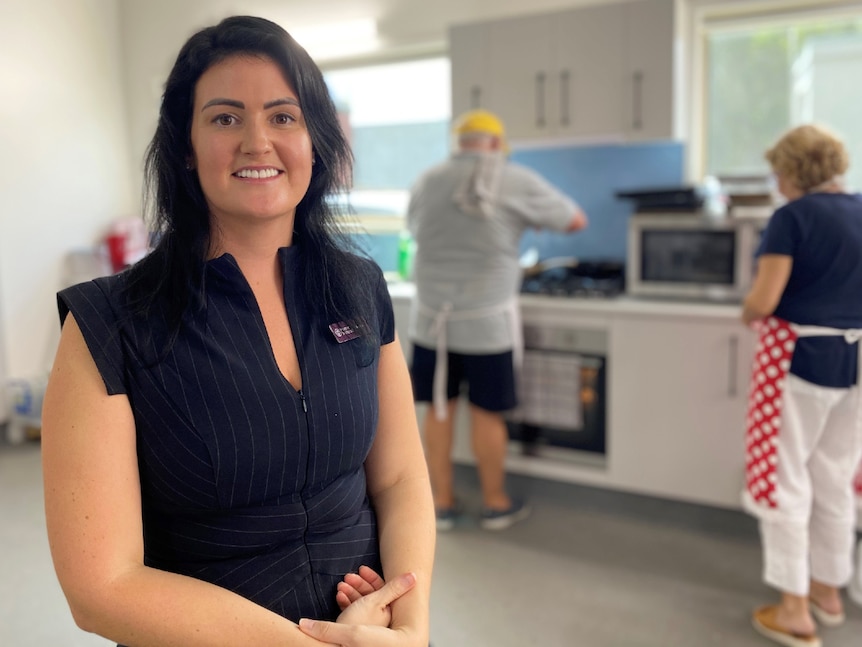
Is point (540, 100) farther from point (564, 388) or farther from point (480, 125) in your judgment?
point (564, 388)

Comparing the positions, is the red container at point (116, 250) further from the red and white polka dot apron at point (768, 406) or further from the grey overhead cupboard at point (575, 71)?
the red and white polka dot apron at point (768, 406)

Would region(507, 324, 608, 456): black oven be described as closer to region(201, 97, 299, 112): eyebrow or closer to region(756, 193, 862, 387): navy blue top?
region(756, 193, 862, 387): navy blue top

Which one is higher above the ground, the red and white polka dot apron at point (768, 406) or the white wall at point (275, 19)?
the white wall at point (275, 19)

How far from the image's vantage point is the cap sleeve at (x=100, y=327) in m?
0.96

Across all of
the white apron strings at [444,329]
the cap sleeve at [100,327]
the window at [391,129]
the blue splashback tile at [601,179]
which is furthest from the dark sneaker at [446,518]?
the cap sleeve at [100,327]

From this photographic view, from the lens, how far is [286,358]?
1.09 metres

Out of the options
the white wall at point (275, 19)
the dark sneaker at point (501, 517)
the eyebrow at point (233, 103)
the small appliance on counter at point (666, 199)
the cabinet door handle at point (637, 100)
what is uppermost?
the white wall at point (275, 19)

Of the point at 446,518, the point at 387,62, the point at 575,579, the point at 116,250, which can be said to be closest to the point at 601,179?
the point at 387,62

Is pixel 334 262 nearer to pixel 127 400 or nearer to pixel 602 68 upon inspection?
pixel 127 400

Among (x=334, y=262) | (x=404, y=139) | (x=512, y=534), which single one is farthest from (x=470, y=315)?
(x=334, y=262)

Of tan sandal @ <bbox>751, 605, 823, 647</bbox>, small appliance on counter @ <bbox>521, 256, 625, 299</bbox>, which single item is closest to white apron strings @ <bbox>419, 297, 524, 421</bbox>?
small appliance on counter @ <bbox>521, 256, 625, 299</bbox>

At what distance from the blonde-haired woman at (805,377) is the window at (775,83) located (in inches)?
41.4

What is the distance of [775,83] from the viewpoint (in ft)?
10.8

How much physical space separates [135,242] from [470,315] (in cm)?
251
